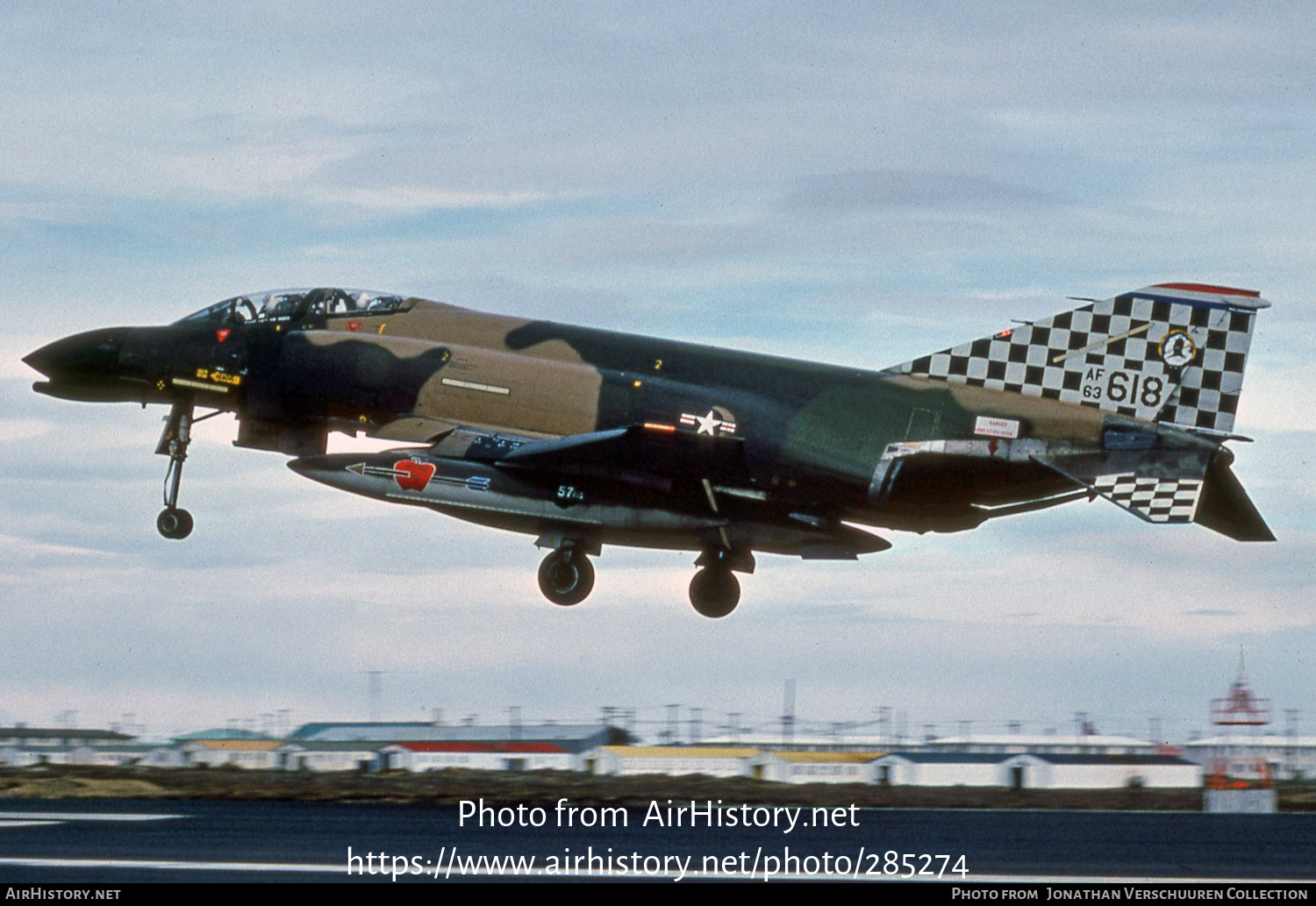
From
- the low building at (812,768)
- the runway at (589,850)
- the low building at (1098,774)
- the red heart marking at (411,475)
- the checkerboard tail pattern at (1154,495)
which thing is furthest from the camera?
the low building at (1098,774)

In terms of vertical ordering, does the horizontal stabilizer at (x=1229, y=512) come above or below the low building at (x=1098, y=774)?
above

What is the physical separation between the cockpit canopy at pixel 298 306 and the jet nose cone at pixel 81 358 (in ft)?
5.05

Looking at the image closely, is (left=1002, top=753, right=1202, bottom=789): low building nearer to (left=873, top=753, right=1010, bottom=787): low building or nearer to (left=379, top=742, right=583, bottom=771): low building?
(left=873, top=753, right=1010, bottom=787): low building

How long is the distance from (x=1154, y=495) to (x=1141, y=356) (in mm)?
2839

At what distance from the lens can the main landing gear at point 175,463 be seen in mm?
30359

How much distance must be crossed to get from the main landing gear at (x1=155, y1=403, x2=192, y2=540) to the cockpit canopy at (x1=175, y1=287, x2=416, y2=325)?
192 cm

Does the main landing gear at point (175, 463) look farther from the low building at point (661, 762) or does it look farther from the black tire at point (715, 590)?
the low building at point (661, 762)

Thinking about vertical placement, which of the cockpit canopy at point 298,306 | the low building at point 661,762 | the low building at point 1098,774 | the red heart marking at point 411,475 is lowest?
the low building at point 661,762

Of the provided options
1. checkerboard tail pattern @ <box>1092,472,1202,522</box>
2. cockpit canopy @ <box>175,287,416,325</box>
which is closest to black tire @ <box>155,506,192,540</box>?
cockpit canopy @ <box>175,287,416,325</box>

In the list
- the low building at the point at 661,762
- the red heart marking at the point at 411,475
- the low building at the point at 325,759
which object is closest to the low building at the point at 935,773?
the low building at the point at 661,762

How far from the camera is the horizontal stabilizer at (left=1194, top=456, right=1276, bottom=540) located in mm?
25922

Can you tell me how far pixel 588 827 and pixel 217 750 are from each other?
29.6 m

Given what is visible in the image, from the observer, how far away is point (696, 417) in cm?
2861

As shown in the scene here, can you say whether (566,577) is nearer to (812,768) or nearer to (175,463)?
(175,463)
